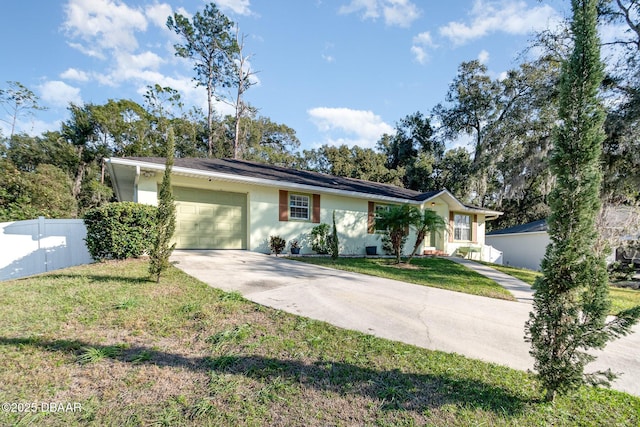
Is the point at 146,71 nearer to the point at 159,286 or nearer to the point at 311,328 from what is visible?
the point at 159,286

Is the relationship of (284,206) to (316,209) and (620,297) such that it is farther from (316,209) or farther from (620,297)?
(620,297)

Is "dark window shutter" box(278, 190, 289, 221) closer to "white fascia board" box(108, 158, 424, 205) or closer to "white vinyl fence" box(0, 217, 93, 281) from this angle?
"white fascia board" box(108, 158, 424, 205)

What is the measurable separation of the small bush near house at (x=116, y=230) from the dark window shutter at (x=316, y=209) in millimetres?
6401

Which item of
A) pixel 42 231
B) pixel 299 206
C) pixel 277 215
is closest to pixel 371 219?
pixel 299 206

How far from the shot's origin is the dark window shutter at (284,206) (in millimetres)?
11188

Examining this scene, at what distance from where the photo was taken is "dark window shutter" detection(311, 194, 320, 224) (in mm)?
12008

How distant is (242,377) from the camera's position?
2602 millimetres

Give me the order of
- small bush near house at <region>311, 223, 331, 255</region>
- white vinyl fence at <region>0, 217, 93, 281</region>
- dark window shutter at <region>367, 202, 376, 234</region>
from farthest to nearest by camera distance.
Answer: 1. dark window shutter at <region>367, 202, 376, 234</region>
2. small bush near house at <region>311, 223, 331, 255</region>
3. white vinyl fence at <region>0, 217, 93, 281</region>

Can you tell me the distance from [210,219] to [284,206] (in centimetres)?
283

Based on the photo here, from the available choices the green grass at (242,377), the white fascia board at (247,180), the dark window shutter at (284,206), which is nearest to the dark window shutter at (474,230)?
the white fascia board at (247,180)

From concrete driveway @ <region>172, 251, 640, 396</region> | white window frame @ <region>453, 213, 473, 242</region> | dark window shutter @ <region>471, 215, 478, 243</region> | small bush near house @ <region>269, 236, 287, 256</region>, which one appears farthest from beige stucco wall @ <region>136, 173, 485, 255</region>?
→ dark window shutter @ <region>471, 215, 478, 243</region>

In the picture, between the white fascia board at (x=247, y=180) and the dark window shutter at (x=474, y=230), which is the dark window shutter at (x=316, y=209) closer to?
the white fascia board at (x=247, y=180)

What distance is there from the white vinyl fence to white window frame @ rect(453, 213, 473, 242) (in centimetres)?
1733

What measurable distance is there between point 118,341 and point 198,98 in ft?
82.6
